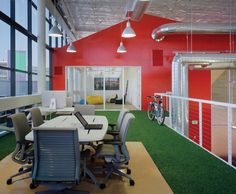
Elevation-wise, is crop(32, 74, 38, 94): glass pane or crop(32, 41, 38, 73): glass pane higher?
crop(32, 41, 38, 73): glass pane

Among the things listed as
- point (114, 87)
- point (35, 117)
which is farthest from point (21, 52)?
point (114, 87)

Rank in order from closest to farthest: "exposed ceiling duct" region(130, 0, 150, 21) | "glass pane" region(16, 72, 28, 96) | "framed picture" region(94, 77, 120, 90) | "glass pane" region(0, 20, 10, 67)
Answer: "glass pane" region(0, 20, 10, 67) < "exposed ceiling duct" region(130, 0, 150, 21) < "glass pane" region(16, 72, 28, 96) < "framed picture" region(94, 77, 120, 90)

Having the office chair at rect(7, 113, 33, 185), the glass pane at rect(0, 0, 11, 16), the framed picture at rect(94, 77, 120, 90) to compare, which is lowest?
the office chair at rect(7, 113, 33, 185)

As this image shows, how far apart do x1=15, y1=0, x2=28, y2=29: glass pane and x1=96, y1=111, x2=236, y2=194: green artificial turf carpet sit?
181 inches

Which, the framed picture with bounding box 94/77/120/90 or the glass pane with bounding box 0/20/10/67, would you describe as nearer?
the glass pane with bounding box 0/20/10/67

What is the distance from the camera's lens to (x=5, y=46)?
20.4 ft

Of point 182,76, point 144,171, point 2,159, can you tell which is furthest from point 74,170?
point 182,76

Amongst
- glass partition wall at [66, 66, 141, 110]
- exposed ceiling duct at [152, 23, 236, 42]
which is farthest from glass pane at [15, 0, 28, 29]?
exposed ceiling duct at [152, 23, 236, 42]

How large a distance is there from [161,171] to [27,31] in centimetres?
614

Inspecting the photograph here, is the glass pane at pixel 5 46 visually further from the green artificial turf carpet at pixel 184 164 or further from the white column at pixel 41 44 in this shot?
the white column at pixel 41 44

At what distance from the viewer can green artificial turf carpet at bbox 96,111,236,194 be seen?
306cm

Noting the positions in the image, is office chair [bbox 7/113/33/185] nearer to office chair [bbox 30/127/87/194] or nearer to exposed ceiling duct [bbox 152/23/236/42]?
office chair [bbox 30/127/87/194]

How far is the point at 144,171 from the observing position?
12.1 feet

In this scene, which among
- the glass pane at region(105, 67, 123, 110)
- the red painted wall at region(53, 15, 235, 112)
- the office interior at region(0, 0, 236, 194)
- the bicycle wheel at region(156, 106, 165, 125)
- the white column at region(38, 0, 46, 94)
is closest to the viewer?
the office interior at region(0, 0, 236, 194)
